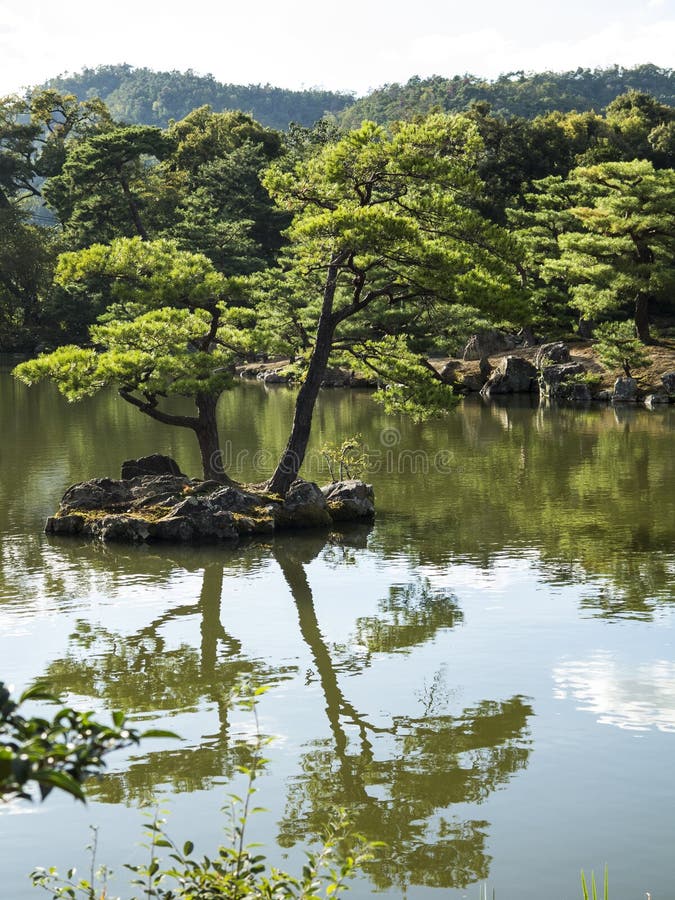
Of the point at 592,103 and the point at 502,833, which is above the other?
the point at 592,103

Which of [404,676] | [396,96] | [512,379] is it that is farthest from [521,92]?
[404,676]

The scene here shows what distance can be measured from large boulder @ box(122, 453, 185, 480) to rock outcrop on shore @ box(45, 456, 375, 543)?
0.78m

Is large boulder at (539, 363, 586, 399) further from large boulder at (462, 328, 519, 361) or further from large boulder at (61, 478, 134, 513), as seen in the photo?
large boulder at (61, 478, 134, 513)

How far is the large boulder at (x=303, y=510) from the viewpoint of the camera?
15727mm

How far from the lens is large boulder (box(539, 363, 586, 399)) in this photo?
36.2m

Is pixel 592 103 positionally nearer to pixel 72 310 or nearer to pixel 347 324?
pixel 72 310

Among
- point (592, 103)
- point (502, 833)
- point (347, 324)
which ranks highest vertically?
point (592, 103)

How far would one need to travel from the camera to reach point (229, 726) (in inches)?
315

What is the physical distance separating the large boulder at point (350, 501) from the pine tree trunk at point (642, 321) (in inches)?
933

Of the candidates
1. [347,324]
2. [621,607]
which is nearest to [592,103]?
[347,324]

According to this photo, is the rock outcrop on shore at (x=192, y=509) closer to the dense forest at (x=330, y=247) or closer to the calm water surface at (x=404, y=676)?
the calm water surface at (x=404, y=676)

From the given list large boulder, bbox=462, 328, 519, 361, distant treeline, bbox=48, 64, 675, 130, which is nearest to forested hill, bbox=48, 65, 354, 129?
distant treeline, bbox=48, 64, 675, 130

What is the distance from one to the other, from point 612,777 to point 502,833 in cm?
110

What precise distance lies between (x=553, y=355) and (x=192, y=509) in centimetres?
2537
